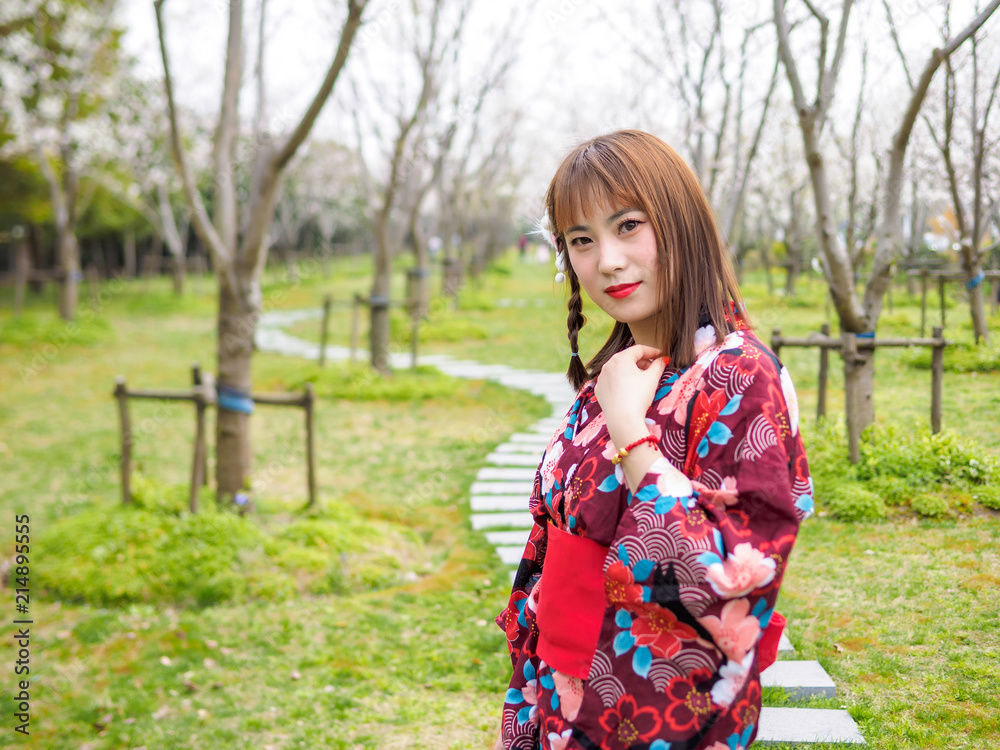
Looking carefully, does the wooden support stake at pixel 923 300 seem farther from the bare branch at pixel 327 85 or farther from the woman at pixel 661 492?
the woman at pixel 661 492

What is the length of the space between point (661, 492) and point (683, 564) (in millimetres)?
103

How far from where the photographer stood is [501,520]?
5203mm

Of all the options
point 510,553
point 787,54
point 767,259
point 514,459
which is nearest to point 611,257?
point 510,553

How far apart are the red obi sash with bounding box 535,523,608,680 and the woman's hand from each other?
0.73ft

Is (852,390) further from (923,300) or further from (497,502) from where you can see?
(497,502)

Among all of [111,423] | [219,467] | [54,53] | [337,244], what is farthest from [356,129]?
[337,244]

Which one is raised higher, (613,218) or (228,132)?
(228,132)

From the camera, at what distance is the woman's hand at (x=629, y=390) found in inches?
46.3

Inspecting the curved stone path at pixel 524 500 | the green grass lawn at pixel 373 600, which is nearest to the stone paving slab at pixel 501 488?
the curved stone path at pixel 524 500

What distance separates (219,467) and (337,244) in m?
42.1

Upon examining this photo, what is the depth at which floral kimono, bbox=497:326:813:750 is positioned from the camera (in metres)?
1.07

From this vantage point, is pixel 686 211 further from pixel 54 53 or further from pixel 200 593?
pixel 54 53

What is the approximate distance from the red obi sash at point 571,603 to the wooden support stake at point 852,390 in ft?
11.9

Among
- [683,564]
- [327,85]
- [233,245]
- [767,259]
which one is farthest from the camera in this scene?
[767,259]
